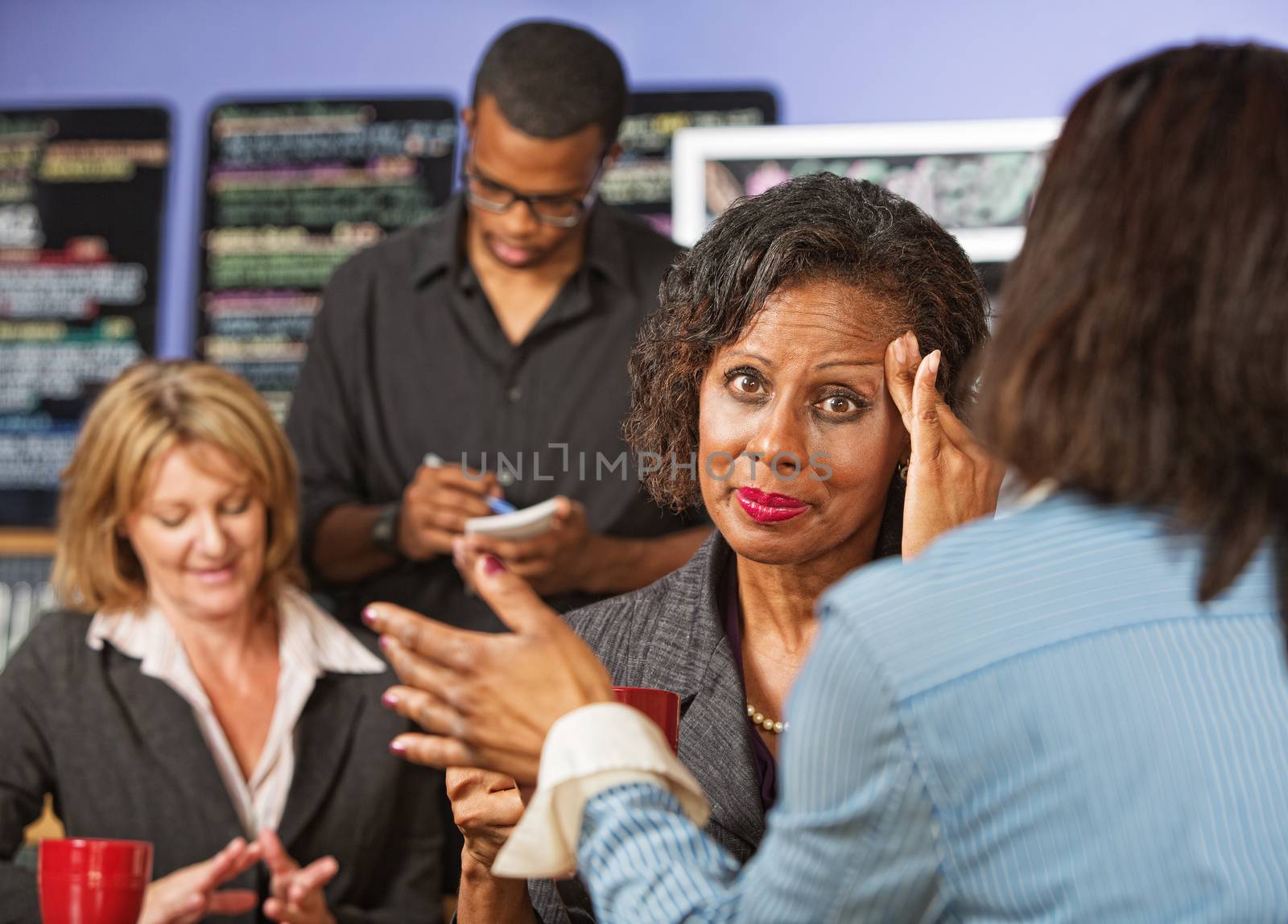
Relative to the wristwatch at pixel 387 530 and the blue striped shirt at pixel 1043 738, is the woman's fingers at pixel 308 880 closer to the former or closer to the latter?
the wristwatch at pixel 387 530

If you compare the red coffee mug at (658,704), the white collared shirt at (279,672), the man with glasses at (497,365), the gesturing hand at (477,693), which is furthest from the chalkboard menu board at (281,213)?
the gesturing hand at (477,693)

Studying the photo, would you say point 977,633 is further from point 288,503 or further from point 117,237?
point 117,237

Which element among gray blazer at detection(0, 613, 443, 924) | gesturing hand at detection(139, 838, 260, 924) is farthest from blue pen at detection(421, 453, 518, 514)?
gesturing hand at detection(139, 838, 260, 924)

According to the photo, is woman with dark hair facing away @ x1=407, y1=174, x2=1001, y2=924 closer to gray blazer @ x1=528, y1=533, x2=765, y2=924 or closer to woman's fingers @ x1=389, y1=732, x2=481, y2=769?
gray blazer @ x1=528, y1=533, x2=765, y2=924

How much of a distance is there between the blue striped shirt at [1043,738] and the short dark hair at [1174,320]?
0.03 meters

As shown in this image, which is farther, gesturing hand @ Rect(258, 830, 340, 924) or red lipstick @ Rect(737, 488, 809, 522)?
gesturing hand @ Rect(258, 830, 340, 924)

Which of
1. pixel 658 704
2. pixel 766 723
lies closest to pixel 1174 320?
pixel 658 704

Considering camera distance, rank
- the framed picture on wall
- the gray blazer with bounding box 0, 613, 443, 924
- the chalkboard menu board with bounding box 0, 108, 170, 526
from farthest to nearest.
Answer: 1. the chalkboard menu board with bounding box 0, 108, 170, 526
2. the framed picture on wall
3. the gray blazer with bounding box 0, 613, 443, 924

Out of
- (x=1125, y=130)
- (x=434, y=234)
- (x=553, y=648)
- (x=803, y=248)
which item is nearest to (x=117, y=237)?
(x=434, y=234)

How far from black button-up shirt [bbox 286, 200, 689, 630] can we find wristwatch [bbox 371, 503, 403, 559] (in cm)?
11

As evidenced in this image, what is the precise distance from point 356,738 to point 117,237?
199 centimetres

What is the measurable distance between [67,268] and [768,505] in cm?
299

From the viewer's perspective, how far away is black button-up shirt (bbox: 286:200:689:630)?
9.02 feet

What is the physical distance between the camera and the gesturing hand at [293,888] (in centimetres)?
212
